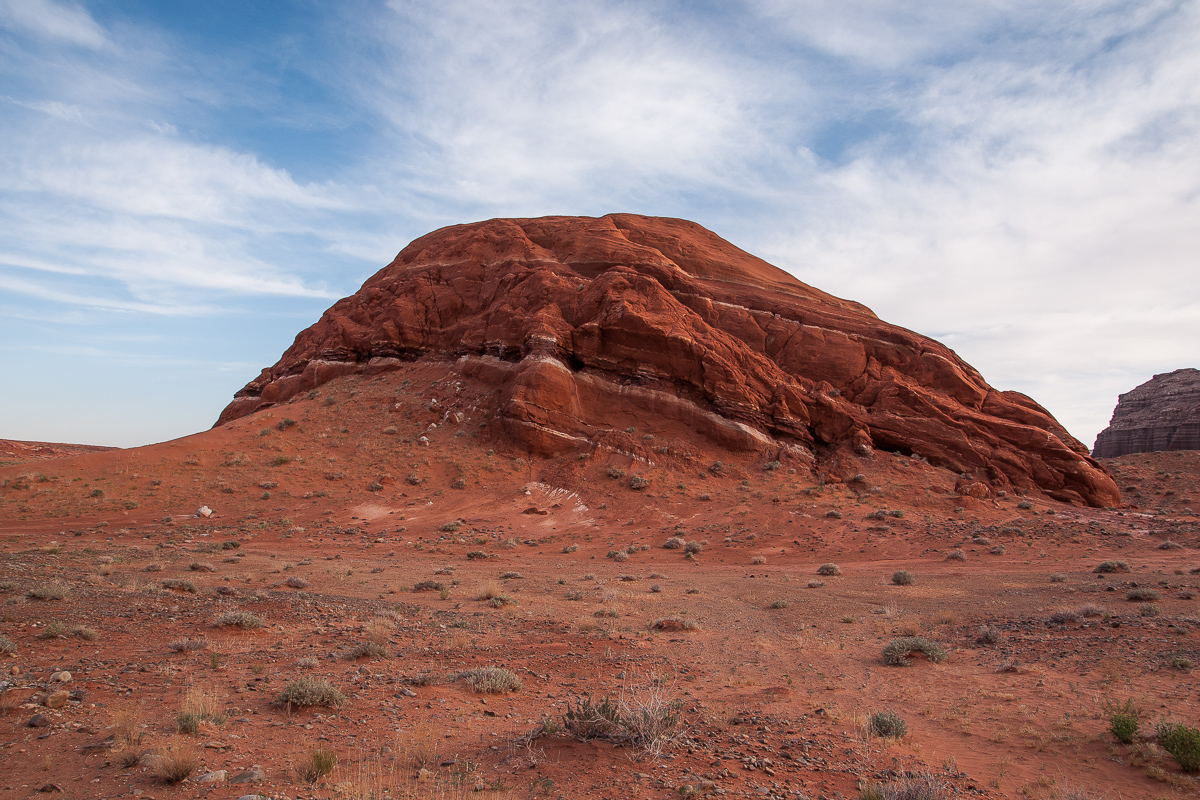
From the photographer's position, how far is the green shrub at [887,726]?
6.31 metres

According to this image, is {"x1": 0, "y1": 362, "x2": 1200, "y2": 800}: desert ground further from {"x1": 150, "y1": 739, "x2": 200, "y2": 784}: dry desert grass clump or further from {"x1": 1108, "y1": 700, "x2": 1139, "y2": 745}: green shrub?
{"x1": 1108, "y1": 700, "x2": 1139, "y2": 745}: green shrub

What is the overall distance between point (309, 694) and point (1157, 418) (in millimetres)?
75128

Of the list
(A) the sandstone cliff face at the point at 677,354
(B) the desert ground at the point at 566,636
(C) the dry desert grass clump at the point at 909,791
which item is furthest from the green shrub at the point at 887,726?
(A) the sandstone cliff face at the point at 677,354

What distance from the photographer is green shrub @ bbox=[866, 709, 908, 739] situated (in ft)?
20.7

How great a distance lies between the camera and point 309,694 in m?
6.41

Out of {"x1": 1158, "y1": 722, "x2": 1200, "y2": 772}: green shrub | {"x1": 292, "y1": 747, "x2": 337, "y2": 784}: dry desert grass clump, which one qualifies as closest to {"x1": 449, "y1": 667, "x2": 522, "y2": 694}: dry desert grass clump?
{"x1": 292, "y1": 747, "x2": 337, "y2": 784}: dry desert grass clump

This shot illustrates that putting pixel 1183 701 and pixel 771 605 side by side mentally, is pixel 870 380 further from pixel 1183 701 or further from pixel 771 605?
pixel 1183 701

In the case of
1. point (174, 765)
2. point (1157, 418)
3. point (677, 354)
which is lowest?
point (174, 765)

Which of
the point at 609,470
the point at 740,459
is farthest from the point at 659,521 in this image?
the point at 740,459

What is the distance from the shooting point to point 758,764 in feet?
18.2

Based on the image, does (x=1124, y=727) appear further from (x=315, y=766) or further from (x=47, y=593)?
(x=47, y=593)

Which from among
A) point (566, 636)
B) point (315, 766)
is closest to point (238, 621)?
point (566, 636)

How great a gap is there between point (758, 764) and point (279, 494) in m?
23.6

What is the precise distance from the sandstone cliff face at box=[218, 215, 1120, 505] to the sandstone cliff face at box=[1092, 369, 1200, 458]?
1421 inches
